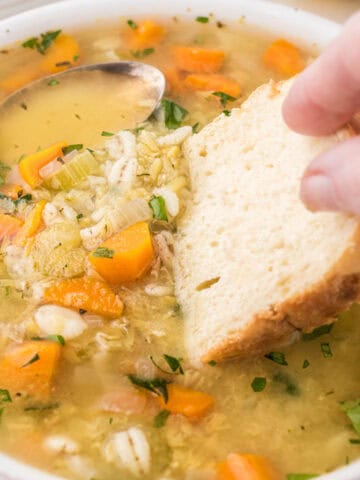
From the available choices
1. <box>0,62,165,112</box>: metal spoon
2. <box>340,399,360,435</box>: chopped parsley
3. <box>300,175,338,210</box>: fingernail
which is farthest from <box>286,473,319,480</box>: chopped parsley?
<box>0,62,165,112</box>: metal spoon

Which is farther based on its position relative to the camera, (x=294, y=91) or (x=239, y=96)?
(x=239, y=96)

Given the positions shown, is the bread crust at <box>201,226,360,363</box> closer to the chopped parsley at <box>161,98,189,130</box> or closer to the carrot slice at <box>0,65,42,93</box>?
the chopped parsley at <box>161,98,189,130</box>

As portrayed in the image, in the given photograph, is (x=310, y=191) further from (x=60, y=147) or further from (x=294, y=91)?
(x=60, y=147)

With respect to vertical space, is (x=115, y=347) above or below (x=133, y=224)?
below

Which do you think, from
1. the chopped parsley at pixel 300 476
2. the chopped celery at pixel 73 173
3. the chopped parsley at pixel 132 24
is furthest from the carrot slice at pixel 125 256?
the chopped parsley at pixel 132 24

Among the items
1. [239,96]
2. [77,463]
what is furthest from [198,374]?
[239,96]

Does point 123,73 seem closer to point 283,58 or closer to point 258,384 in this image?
point 283,58
